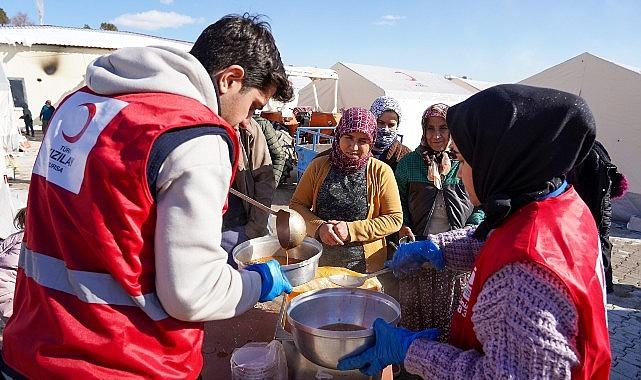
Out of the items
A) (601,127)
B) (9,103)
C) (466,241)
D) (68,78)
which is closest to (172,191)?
(466,241)

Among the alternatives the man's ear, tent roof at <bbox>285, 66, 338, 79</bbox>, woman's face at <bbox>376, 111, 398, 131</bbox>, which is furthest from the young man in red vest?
tent roof at <bbox>285, 66, 338, 79</bbox>

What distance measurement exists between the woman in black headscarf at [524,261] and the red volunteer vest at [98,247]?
63cm

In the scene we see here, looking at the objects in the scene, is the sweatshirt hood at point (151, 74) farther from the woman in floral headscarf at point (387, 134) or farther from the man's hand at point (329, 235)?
the woman in floral headscarf at point (387, 134)

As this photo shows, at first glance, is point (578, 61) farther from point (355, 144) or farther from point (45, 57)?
point (45, 57)

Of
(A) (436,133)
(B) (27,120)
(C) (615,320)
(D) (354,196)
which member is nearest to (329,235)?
(D) (354,196)

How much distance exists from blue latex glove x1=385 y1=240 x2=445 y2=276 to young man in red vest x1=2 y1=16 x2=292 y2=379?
3.47 ft

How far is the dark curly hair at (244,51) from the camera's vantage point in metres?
1.38

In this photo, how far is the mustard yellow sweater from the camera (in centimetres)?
285

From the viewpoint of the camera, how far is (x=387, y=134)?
161 inches

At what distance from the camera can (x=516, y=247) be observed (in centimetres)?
109

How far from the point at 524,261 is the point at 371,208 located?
1.89 metres

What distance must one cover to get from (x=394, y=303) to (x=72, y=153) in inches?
44.8

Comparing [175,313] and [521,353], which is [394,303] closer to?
[521,353]

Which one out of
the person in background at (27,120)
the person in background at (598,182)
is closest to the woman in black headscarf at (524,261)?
the person in background at (598,182)
